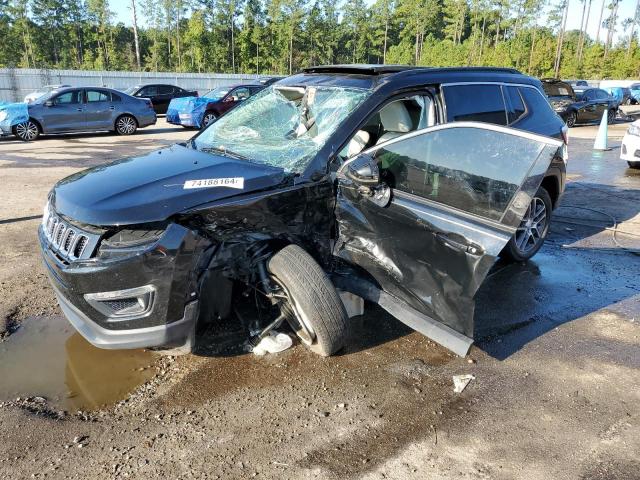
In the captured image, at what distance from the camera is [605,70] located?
50375mm

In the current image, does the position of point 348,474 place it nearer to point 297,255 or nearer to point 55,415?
point 297,255

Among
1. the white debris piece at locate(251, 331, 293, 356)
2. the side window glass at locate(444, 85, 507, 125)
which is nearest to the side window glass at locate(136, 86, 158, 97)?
the side window glass at locate(444, 85, 507, 125)

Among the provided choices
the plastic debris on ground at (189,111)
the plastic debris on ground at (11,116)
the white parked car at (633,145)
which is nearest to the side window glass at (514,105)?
the white parked car at (633,145)

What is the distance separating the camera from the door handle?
2.97m

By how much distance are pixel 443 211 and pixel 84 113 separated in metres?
15.0

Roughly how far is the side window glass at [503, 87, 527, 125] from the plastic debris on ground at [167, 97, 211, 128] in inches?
560

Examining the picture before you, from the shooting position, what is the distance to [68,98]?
1521 cm

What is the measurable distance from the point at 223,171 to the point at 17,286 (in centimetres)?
249

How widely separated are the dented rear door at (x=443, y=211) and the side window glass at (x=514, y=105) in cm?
208

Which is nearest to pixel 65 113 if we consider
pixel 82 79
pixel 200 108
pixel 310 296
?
pixel 200 108

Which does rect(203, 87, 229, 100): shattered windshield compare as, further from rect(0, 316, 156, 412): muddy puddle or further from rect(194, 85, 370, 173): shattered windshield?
rect(0, 316, 156, 412): muddy puddle

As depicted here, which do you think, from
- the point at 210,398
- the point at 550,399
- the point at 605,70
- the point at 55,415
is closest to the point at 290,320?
the point at 210,398

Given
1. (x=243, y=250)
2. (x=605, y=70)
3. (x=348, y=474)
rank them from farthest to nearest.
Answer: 1. (x=605, y=70)
2. (x=243, y=250)
3. (x=348, y=474)

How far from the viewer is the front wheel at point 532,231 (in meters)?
5.05
